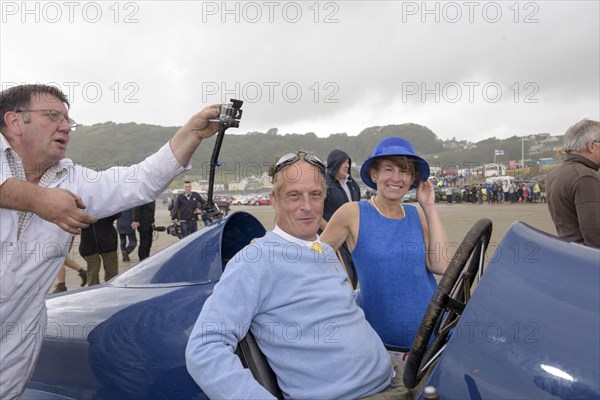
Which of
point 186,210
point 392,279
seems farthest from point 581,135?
point 186,210

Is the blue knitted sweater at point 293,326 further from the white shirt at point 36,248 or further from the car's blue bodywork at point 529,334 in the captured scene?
the white shirt at point 36,248

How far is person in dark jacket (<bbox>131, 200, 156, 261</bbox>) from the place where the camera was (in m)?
9.23

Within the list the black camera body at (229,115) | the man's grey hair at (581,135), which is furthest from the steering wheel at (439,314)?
the man's grey hair at (581,135)

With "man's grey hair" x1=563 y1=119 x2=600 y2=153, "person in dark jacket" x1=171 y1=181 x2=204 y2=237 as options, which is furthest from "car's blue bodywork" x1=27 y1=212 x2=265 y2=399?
"person in dark jacket" x1=171 y1=181 x2=204 y2=237

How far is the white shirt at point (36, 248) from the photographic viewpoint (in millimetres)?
1886

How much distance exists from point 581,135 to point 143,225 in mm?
7566

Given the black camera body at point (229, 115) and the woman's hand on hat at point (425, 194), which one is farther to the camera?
the woman's hand on hat at point (425, 194)

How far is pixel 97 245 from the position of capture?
6.76 metres

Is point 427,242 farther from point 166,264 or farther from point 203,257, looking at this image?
point 166,264

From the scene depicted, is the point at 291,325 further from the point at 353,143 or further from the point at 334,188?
the point at 353,143

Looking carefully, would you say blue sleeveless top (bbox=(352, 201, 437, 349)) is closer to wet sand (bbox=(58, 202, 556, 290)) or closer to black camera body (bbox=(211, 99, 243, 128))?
black camera body (bbox=(211, 99, 243, 128))

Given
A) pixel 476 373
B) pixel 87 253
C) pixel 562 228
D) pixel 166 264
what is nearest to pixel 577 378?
pixel 476 373

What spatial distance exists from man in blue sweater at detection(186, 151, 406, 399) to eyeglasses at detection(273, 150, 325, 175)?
0.29 feet

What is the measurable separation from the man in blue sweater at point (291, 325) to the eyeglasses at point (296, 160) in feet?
0.29
